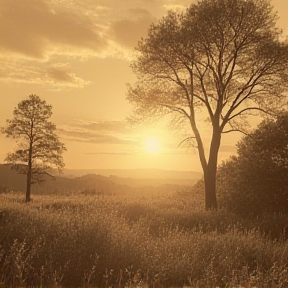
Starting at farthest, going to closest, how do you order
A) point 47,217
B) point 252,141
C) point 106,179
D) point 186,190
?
point 106,179 < point 186,190 < point 252,141 < point 47,217

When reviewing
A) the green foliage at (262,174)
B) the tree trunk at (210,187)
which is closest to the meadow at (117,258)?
the green foliage at (262,174)

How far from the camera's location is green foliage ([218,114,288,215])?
2108 cm

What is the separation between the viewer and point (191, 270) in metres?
8.87

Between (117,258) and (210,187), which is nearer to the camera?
(117,258)

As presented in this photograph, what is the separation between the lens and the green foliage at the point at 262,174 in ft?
69.2

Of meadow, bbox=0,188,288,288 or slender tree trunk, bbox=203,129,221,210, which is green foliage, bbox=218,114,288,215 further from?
meadow, bbox=0,188,288,288

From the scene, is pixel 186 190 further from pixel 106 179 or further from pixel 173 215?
pixel 106 179

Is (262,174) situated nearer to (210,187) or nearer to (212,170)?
(212,170)

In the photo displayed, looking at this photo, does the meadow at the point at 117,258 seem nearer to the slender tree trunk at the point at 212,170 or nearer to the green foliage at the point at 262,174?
the green foliage at the point at 262,174

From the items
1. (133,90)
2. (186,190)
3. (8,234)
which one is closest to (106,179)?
(186,190)

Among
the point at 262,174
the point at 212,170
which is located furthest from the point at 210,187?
the point at 262,174

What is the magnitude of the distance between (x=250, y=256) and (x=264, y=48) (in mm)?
14511

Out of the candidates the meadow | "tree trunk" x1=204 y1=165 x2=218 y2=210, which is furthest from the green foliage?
the meadow

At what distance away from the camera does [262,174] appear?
2153 centimetres
